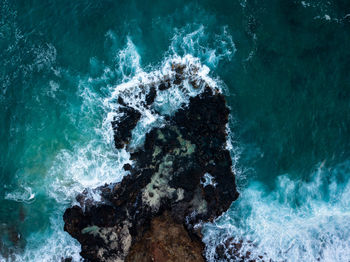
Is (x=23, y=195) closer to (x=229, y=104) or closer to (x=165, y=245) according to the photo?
(x=165, y=245)

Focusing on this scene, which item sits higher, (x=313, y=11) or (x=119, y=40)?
(x=313, y=11)

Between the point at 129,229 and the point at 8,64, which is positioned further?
the point at 8,64

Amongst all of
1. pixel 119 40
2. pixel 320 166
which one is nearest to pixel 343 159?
pixel 320 166

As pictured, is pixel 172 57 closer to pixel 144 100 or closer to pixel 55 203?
pixel 144 100

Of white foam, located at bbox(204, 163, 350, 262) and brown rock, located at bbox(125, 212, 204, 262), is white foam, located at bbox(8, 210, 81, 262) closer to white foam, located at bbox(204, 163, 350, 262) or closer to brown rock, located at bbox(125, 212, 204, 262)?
brown rock, located at bbox(125, 212, 204, 262)

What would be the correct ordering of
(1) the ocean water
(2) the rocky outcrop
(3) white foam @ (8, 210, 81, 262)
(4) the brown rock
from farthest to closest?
(3) white foam @ (8, 210, 81, 262) < (1) the ocean water < (2) the rocky outcrop < (4) the brown rock

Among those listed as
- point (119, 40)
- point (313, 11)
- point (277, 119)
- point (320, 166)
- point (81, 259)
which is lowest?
point (81, 259)

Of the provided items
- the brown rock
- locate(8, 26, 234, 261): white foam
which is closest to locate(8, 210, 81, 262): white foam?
locate(8, 26, 234, 261): white foam

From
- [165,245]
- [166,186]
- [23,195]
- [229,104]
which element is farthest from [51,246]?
[229,104]
